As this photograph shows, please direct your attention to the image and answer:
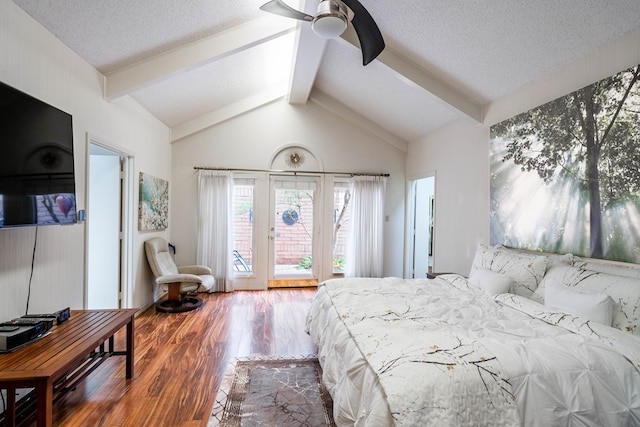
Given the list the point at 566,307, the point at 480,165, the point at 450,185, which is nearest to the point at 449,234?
the point at 450,185

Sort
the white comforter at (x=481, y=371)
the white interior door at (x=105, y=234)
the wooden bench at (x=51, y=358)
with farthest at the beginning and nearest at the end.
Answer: the white interior door at (x=105, y=234) → the wooden bench at (x=51, y=358) → the white comforter at (x=481, y=371)

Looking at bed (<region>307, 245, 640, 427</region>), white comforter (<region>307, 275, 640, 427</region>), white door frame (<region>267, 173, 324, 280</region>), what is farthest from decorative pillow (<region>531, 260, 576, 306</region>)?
white door frame (<region>267, 173, 324, 280</region>)

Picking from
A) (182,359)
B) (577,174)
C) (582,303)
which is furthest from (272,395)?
(577,174)

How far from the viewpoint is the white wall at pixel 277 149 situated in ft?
16.4

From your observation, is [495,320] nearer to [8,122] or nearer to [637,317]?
[637,317]

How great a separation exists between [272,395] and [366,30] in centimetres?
258

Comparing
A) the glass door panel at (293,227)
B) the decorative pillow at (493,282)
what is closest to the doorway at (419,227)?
the glass door panel at (293,227)

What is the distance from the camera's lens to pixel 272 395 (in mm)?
2145

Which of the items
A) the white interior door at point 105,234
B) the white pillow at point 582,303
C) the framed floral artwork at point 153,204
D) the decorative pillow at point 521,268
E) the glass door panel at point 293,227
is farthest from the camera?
the glass door panel at point 293,227

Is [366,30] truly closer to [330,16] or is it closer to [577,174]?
[330,16]

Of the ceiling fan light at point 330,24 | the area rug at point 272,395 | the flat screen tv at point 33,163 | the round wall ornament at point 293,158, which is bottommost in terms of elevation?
the area rug at point 272,395

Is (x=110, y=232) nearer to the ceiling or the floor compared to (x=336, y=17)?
nearer to the floor

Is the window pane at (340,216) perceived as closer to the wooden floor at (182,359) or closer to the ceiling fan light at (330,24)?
the wooden floor at (182,359)

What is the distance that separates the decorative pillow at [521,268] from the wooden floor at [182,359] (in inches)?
71.2
